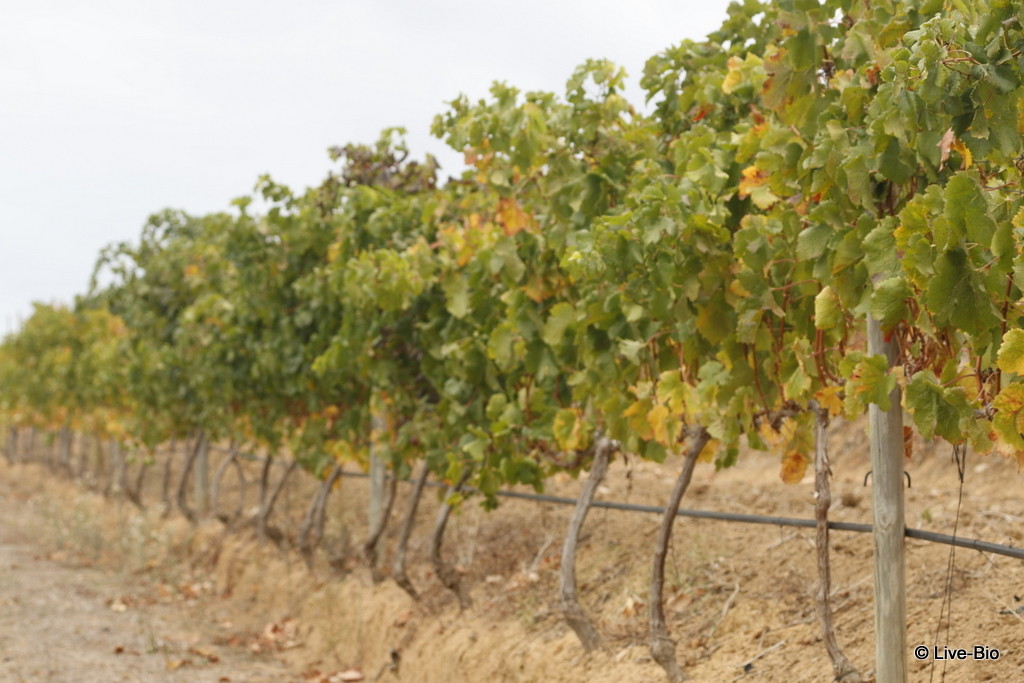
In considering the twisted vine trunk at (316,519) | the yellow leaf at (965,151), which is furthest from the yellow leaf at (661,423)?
the twisted vine trunk at (316,519)

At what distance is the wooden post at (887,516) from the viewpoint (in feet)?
11.1

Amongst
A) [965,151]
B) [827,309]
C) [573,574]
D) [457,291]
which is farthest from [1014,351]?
[457,291]

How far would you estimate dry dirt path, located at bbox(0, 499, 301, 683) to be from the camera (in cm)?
721

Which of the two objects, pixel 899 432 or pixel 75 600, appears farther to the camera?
pixel 75 600

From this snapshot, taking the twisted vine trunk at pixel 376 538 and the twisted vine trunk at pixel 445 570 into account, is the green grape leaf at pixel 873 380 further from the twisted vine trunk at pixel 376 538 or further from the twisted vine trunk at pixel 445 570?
the twisted vine trunk at pixel 376 538

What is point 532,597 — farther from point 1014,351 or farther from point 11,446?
point 11,446

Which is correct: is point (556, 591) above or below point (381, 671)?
above

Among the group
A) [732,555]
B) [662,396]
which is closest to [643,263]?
[662,396]

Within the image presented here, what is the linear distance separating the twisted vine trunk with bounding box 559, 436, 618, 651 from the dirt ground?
10cm

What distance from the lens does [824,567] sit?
12.4ft

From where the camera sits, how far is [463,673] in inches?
235

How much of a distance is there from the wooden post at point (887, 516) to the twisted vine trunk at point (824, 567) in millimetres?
297

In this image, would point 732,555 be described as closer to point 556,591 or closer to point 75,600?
point 556,591

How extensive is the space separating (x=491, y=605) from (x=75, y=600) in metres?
5.70
